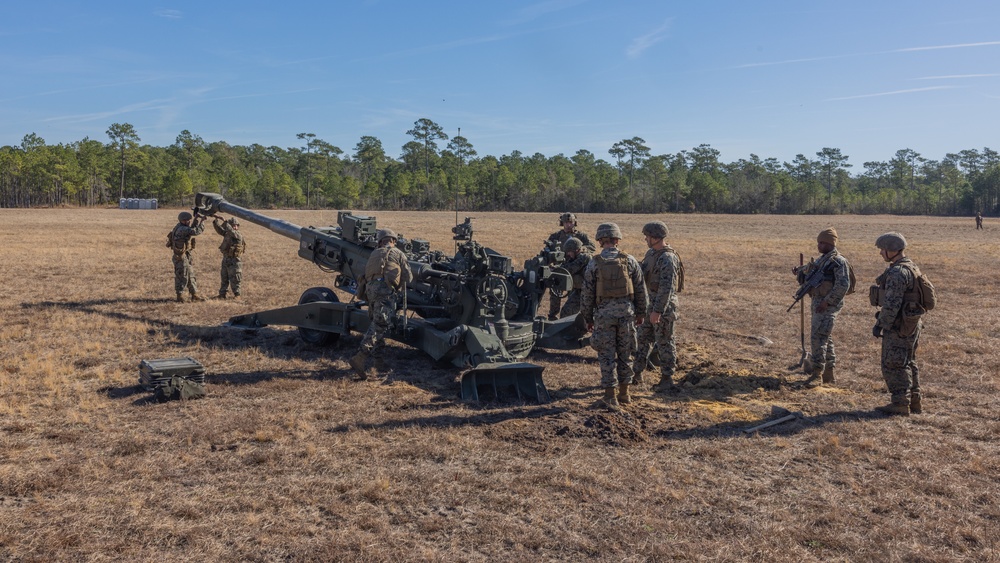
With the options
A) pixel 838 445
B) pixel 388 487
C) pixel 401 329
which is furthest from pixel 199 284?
pixel 838 445

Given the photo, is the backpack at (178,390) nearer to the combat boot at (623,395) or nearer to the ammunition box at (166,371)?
the ammunition box at (166,371)

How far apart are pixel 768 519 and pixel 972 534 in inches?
49.7

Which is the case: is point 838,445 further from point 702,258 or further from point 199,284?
point 702,258

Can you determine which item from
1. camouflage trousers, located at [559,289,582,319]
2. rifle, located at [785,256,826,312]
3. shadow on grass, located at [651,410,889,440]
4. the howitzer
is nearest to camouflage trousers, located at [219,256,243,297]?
the howitzer

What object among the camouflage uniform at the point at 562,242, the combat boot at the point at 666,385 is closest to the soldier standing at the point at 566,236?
the camouflage uniform at the point at 562,242

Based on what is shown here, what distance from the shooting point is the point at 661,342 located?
8328 mm

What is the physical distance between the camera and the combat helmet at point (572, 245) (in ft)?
34.3

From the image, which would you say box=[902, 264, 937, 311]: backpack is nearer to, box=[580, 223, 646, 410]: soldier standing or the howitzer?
box=[580, 223, 646, 410]: soldier standing

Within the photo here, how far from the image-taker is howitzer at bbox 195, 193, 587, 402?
808cm

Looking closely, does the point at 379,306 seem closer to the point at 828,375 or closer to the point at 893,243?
the point at 828,375

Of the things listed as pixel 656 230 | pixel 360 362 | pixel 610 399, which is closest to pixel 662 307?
pixel 656 230

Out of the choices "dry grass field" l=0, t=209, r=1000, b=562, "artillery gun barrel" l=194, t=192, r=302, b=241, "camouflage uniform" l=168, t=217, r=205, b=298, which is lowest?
"dry grass field" l=0, t=209, r=1000, b=562

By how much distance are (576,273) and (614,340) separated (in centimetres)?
334

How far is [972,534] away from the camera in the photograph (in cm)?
471
